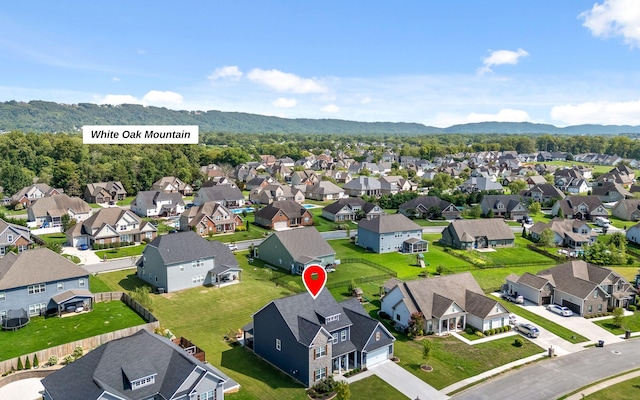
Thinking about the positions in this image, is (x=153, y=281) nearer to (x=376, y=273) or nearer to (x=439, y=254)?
(x=376, y=273)

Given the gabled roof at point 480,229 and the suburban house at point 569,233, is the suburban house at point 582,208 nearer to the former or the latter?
the suburban house at point 569,233

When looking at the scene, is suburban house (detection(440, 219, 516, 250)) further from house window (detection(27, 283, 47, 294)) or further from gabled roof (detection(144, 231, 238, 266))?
house window (detection(27, 283, 47, 294))

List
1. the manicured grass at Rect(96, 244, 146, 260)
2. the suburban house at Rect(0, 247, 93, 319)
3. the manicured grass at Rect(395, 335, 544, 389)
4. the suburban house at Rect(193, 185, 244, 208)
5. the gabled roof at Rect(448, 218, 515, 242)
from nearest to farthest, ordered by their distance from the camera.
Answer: the manicured grass at Rect(395, 335, 544, 389) < the suburban house at Rect(0, 247, 93, 319) < the manicured grass at Rect(96, 244, 146, 260) < the gabled roof at Rect(448, 218, 515, 242) < the suburban house at Rect(193, 185, 244, 208)

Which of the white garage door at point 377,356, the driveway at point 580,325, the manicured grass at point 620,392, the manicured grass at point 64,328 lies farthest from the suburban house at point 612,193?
the manicured grass at point 64,328

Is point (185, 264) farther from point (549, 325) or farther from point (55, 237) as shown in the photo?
point (549, 325)

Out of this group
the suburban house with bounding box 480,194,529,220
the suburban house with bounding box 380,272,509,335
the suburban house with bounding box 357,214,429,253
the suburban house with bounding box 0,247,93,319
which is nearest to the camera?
the suburban house with bounding box 0,247,93,319

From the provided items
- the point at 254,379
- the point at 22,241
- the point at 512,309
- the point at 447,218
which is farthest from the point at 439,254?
the point at 22,241

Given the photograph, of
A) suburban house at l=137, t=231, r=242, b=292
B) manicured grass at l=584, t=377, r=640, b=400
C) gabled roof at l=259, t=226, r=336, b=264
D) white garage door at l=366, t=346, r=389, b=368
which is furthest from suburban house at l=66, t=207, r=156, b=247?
manicured grass at l=584, t=377, r=640, b=400

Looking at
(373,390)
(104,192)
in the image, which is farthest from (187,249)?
(104,192)
